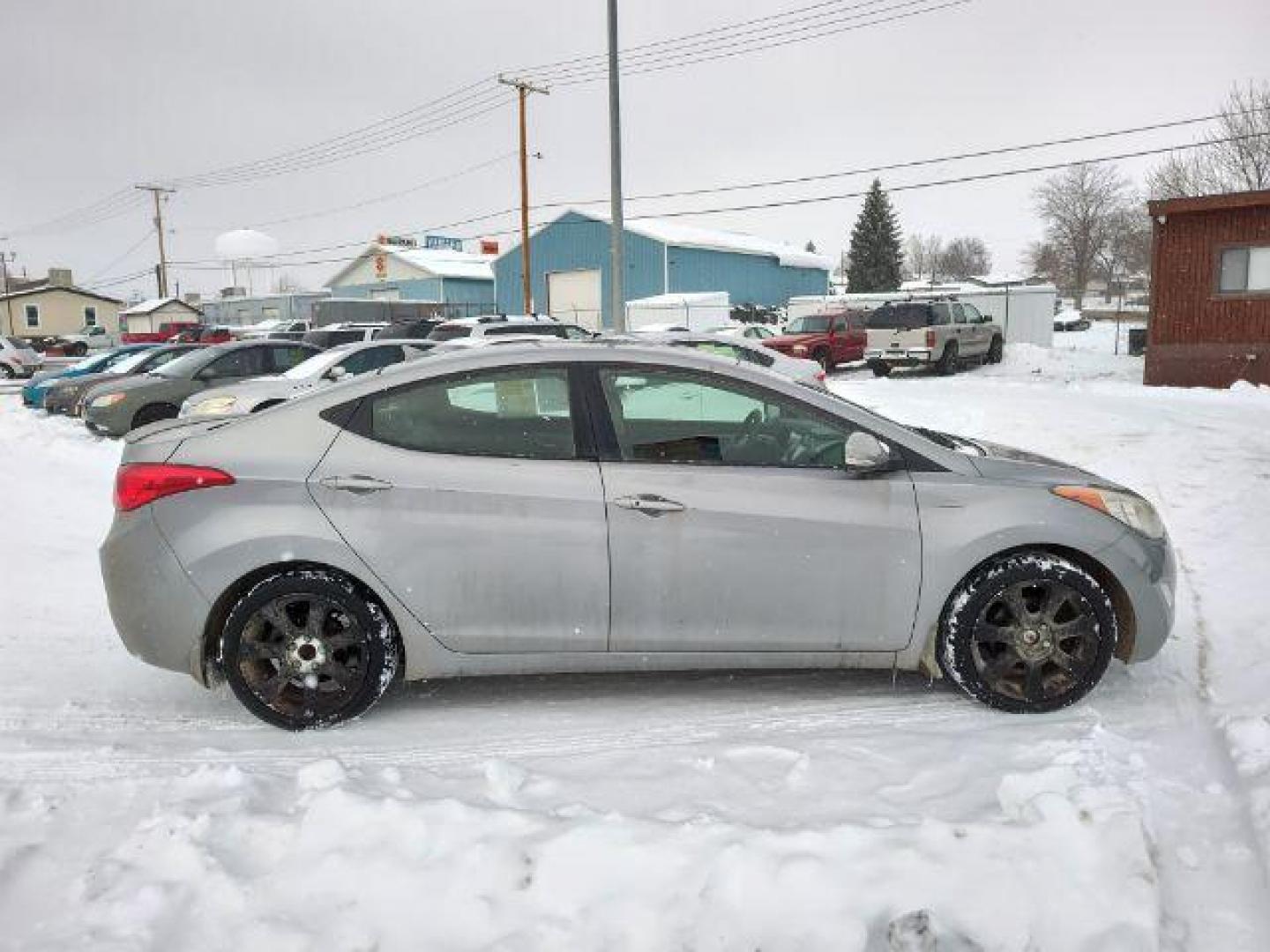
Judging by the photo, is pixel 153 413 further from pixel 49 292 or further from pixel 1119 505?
pixel 49 292

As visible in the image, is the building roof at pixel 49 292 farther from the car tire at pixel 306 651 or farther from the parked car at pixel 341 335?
the car tire at pixel 306 651

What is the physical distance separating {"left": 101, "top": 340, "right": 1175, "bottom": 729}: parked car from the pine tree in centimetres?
5833

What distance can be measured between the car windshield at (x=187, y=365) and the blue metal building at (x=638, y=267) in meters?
29.3

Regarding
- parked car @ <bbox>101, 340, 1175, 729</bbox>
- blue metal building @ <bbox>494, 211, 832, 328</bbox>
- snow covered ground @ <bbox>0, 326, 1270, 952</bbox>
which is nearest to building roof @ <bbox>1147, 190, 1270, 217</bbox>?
snow covered ground @ <bbox>0, 326, 1270, 952</bbox>

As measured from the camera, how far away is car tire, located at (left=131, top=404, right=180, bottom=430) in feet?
42.9

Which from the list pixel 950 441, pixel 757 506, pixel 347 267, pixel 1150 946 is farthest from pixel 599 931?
pixel 347 267

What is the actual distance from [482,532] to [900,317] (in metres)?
21.2

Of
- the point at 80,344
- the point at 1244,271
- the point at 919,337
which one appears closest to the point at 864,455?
the point at 1244,271

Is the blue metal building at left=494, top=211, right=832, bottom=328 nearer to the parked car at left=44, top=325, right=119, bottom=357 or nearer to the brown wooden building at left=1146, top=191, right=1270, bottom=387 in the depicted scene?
the parked car at left=44, top=325, right=119, bottom=357

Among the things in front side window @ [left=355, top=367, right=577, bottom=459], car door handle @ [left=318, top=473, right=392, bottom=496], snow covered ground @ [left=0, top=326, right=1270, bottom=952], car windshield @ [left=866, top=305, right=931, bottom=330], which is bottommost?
snow covered ground @ [left=0, top=326, right=1270, bottom=952]

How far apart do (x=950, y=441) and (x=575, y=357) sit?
182cm

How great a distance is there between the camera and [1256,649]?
15.0 feet

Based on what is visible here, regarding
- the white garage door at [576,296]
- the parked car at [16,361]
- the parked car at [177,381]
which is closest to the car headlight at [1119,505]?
the parked car at [177,381]

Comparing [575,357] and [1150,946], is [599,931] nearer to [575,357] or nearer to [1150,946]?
[1150,946]
